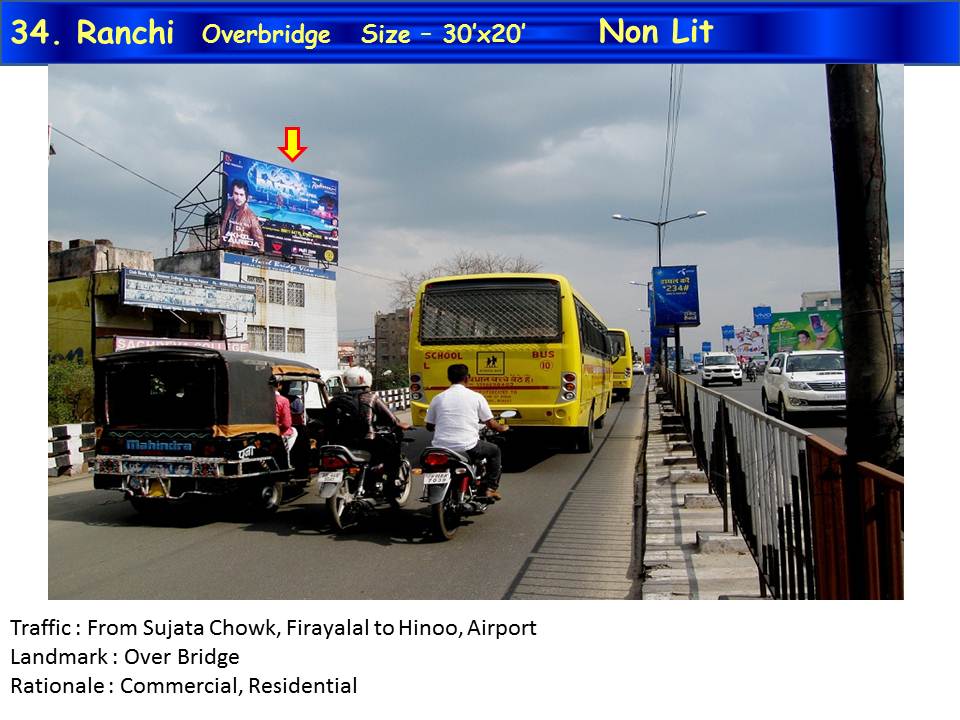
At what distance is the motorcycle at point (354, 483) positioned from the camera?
6.60 metres

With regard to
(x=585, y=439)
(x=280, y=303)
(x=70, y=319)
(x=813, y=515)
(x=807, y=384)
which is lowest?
(x=585, y=439)

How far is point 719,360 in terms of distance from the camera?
3806 cm

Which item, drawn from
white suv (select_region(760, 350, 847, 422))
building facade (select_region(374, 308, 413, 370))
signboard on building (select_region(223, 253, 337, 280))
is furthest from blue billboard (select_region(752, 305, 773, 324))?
white suv (select_region(760, 350, 847, 422))

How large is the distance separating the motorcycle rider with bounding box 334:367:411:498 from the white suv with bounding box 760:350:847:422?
9.79m

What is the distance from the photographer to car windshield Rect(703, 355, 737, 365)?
37747 mm

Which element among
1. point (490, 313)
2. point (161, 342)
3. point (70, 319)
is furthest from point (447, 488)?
point (70, 319)

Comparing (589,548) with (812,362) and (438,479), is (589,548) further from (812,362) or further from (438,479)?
(812,362)

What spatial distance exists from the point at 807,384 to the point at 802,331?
126 ft

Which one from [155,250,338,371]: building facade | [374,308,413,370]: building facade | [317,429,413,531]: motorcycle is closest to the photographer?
[317,429,413,531]: motorcycle

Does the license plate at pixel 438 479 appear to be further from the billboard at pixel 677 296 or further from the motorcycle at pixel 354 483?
the billboard at pixel 677 296

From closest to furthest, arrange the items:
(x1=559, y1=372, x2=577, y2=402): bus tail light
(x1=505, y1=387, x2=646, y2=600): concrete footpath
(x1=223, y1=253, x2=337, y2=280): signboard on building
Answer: (x1=505, y1=387, x2=646, y2=600): concrete footpath
(x1=559, y1=372, x2=577, y2=402): bus tail light
(x1=223, y1=253, x2=337, y2=280): signboard on building

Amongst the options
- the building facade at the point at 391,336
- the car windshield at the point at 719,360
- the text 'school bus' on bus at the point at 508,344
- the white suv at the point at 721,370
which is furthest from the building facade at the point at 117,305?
the building facade at the point at 391,336

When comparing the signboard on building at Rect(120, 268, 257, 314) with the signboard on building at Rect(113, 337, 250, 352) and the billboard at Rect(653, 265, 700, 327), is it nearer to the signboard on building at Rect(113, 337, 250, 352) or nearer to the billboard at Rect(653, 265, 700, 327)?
the signboard on building at Rect(113, 337, 250, 352)

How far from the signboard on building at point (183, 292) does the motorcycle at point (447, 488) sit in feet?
78.5
